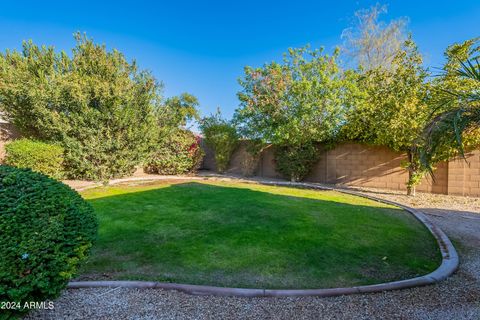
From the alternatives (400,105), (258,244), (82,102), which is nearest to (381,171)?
(400,105)

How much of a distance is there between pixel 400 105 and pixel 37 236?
366 inches

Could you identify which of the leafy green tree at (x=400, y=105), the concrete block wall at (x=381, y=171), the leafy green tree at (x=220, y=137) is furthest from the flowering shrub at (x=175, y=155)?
the leafy green tree at (x=400, y=105)

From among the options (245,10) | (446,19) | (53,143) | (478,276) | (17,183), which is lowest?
(478,276)

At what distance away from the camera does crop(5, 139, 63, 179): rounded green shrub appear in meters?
8.24

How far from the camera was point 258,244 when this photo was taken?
392 cm

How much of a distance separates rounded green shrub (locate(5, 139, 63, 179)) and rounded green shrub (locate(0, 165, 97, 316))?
7508mm

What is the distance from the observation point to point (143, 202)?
6.64 meters

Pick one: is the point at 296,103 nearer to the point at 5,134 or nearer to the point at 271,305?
the point at 271,305

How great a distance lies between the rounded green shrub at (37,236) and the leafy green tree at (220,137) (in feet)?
38.7

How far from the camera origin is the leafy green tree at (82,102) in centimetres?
881

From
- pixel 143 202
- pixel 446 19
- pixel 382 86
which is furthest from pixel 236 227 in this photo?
pixel 446 19

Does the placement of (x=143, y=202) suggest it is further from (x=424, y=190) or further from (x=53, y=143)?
(x=424, y=190)

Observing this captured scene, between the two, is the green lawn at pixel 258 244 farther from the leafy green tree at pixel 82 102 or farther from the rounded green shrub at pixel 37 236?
the leafy green tree at pixel 82 102

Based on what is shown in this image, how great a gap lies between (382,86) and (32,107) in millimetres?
12321
